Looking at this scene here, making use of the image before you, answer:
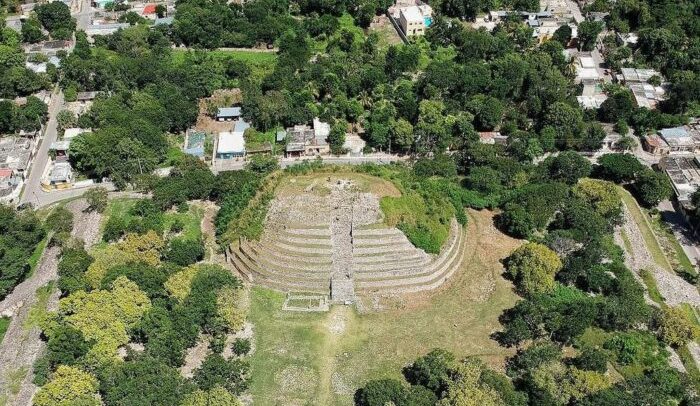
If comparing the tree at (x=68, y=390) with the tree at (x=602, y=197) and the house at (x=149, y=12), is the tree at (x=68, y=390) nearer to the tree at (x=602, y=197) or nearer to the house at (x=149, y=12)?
the tree at (x=602, y=197)

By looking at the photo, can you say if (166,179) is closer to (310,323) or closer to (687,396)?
(310,323)

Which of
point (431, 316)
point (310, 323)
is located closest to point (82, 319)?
point (310, 323)

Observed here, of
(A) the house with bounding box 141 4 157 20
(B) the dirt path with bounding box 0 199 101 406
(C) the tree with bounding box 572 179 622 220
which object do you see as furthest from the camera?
(A) the house with bounding box 141 4 157 20

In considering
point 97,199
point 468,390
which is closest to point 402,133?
point 97,199

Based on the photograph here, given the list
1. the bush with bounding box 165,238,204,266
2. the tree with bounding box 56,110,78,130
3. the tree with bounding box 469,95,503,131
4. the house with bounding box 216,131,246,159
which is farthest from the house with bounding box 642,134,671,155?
the tree with bounding box 56,110,78,130

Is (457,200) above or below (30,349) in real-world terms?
above

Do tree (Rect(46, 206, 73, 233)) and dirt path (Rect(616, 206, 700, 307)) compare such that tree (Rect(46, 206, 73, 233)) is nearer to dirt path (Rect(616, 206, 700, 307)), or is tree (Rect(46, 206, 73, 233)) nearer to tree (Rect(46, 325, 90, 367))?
tree (Rect(46, 325, 90, 367))
